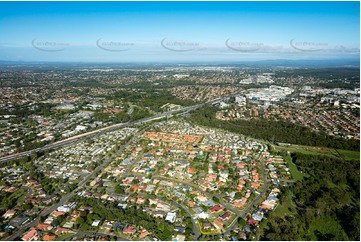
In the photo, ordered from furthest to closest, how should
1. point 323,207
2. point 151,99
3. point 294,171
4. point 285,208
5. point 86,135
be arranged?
point 151,99 → point 86,135 → point 294,171 → point 285,208 → point 323,207

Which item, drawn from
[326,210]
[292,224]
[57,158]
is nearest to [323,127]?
[326,210]

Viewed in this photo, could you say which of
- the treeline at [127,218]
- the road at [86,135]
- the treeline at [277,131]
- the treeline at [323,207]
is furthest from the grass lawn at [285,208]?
the road at [86,135]

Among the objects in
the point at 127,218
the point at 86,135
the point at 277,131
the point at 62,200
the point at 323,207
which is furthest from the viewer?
the point at 277,131

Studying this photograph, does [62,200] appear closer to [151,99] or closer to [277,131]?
[277,131]

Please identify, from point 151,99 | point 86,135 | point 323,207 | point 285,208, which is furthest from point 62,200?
point 151,99

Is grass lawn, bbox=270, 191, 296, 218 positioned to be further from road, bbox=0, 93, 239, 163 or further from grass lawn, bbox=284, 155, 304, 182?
road, bbox=0, 93, 239, 163

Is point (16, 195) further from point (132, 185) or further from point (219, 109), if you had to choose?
point (219, 109)
